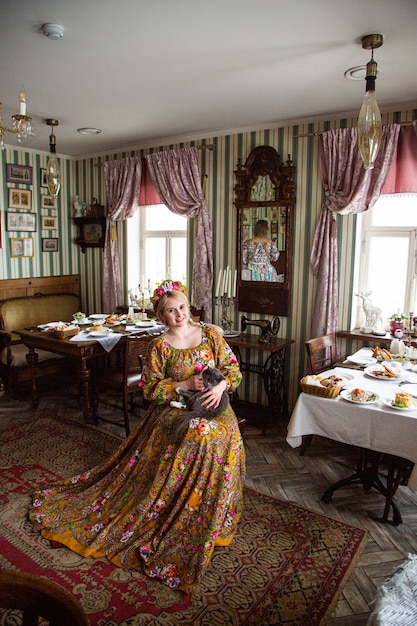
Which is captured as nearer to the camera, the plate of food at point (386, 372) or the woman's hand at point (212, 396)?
the woman's hand at point (212, 396)

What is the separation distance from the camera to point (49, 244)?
18.9 feet

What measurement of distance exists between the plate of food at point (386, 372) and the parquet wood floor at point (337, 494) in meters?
0.79

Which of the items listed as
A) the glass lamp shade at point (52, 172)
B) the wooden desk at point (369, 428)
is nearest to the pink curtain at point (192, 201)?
the glass lamp shade at point (52, 172)

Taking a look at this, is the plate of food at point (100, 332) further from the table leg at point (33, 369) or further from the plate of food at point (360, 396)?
the plate of food at point (360, 396)

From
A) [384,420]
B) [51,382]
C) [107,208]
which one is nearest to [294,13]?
[384,420]

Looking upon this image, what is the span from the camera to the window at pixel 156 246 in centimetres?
529

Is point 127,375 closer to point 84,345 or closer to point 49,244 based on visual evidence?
point 84,345

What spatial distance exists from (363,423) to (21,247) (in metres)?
4.48

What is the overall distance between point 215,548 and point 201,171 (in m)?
3.57

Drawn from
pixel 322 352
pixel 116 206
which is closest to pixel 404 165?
pixel 322 352

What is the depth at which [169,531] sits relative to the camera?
91.4 inches

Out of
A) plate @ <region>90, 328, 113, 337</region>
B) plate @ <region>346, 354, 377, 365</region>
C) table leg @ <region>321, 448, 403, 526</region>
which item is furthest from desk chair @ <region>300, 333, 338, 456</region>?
plate @ <region>90, 328, 113, 337</region>

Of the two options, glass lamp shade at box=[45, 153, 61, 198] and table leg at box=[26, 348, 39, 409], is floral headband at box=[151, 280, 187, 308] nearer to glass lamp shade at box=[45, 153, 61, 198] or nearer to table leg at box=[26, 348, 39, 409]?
glass lamp shade at box=[45, 153, 61, 198]

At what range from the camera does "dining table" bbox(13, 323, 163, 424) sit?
12.9 feet
